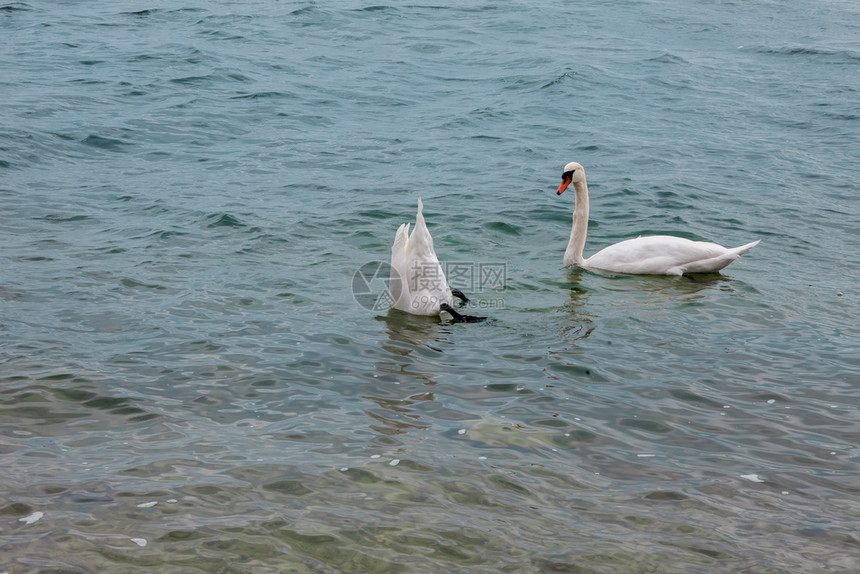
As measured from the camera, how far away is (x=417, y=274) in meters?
7.68

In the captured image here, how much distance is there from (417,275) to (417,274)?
0.04 feet

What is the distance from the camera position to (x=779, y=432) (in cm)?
560

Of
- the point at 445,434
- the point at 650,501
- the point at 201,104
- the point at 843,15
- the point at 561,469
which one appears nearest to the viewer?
the point at 650,501

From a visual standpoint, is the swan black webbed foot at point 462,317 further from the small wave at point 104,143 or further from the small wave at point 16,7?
the small wave at point 16,7

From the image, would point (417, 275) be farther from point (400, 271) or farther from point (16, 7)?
point (16, 7)

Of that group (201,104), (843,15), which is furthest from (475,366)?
(843,15)

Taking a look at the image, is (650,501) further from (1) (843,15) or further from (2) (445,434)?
(1) (843,15)

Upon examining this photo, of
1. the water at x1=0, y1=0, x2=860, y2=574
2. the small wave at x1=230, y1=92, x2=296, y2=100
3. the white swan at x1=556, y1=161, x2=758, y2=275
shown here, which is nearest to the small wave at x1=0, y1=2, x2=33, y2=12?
the water at x1=0, y1=0, x2=860, y2=574

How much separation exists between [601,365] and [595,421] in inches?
40.3

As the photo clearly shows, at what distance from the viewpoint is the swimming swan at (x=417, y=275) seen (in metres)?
7.64

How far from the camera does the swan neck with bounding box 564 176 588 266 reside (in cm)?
937

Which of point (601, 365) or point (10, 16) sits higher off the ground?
point (10, 16)

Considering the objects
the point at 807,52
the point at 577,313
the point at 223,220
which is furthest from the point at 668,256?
the point at 807,52

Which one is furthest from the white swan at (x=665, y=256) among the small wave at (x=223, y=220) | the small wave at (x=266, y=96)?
the small wave at (x=266, y=96)
